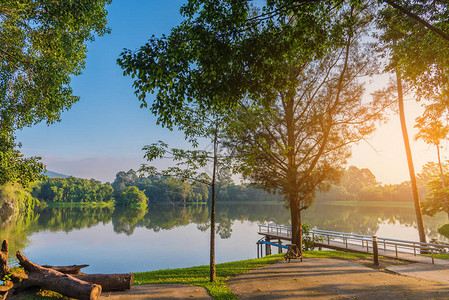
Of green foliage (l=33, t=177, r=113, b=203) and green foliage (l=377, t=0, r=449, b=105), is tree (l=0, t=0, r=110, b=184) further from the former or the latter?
green foliage (l=33, t=177, r=113, b=203)

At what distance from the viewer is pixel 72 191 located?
284 feet

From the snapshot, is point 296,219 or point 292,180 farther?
point 296,219

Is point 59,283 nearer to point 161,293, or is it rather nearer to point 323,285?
point 161,293

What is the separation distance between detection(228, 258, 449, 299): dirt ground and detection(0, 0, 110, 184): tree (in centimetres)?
797

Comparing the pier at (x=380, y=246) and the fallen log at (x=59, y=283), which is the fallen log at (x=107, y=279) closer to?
the fallen log at (x=59, y=283)

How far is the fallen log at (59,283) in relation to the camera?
196 inches

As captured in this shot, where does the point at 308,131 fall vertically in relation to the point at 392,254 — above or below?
above

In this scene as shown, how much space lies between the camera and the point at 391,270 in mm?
8789

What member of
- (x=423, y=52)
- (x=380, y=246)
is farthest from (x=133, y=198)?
(x=423, y=52)

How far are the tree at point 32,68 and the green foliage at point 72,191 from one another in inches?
3311

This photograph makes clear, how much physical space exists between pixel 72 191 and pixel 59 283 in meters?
96.1

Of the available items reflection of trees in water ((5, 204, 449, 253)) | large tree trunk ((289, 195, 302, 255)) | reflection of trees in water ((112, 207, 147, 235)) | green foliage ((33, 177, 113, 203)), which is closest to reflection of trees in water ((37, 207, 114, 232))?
reflection of trees in water ((5, 204, 449, 253))

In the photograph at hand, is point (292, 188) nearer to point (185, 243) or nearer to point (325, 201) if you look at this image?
point (185, 243)

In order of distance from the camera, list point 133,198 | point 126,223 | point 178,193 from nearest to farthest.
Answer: point 126,223, point 133,198, point 178,193
